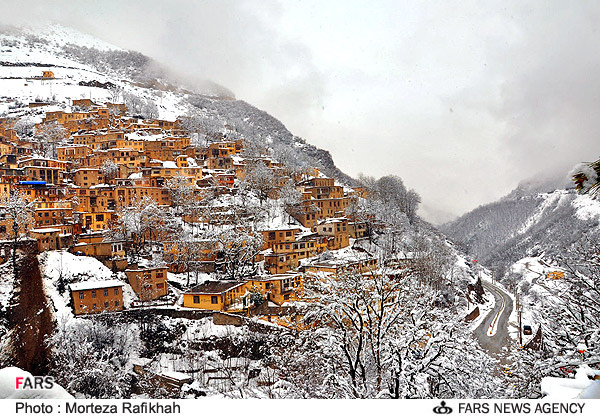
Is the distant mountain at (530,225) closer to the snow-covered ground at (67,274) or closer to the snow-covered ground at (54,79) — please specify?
the snow-covered ground at (67,274)

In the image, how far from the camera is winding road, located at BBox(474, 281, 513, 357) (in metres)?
9.77

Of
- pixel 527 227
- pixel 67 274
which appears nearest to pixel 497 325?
pixel 527 227

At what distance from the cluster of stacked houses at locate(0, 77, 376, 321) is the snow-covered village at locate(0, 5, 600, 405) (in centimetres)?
7

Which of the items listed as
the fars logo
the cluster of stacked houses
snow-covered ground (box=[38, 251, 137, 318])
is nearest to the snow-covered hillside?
the fars logo

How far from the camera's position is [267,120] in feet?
128

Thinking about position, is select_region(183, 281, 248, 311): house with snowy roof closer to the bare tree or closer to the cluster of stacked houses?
the cluster of stacked houses

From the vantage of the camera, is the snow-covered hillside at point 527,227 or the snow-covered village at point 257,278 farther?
the snow-covered hillside at point 527,227

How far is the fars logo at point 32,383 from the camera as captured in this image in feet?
7.67

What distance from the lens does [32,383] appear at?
2.34m

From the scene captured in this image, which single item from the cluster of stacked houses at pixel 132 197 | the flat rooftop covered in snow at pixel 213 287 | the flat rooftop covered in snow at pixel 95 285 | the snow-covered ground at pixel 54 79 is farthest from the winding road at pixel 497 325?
Result: the snow-covered ground at pixel 54 79

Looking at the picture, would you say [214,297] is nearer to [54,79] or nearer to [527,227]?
[527,227]

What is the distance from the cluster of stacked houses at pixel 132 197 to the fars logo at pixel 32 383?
349 centimetres

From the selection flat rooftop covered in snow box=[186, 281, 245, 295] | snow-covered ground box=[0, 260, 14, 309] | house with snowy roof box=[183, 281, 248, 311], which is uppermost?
snow-covered ground box=[0, 260, 14, 309]

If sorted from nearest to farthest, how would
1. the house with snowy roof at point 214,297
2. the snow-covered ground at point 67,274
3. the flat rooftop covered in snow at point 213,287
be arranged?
the snow-covered ground at point 67,274
the house with snowy roof at point 214,297
the flat rooftop covered in snow at point 213,287
